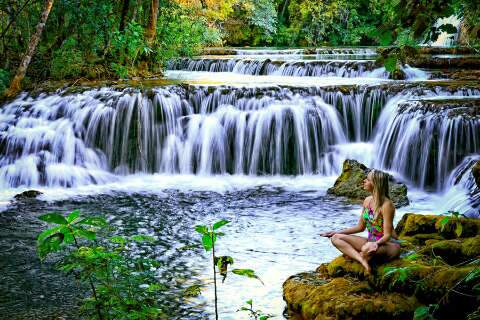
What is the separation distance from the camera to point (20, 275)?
6.77 metres

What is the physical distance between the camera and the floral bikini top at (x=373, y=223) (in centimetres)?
513

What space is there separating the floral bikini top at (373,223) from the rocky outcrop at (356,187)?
15.3 ft

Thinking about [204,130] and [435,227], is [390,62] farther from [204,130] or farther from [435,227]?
[204,130]

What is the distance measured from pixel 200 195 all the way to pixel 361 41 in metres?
28.0

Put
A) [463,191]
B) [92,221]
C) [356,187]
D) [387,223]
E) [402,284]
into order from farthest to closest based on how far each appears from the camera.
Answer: [356,187] → [463,191] → [387,223] → [402,284] → [92,221]

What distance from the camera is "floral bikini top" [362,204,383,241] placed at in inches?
202

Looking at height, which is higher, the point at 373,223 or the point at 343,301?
the point at 373,223

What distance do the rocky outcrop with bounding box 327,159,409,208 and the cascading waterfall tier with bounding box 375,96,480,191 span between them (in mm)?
799

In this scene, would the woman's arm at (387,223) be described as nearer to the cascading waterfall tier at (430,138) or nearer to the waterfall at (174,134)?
the cascading waterfall tier at (430,138)

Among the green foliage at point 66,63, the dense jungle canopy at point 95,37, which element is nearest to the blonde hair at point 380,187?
the dense jungle canopy at point 95,37

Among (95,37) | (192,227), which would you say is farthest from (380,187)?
(95,37)

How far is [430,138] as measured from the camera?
443 inches

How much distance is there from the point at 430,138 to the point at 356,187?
6.51 ft

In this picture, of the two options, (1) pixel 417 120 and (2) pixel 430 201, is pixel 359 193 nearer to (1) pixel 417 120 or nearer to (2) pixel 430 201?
(2) pixel 430 201
